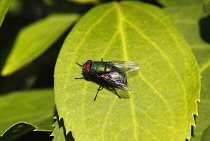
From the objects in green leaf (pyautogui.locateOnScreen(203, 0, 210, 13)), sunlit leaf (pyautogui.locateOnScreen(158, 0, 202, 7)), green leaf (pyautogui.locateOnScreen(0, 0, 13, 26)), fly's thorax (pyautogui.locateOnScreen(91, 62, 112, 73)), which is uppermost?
green leaf (pyautogui.locateOnScreen(0, 0, 13, 26))

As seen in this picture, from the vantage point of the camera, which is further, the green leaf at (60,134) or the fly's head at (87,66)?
the fly's head at (87,66)

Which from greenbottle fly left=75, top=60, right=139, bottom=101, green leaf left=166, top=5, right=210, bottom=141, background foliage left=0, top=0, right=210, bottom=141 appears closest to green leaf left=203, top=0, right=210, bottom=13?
background foliage left=0, top=0, right=210, bottom=141

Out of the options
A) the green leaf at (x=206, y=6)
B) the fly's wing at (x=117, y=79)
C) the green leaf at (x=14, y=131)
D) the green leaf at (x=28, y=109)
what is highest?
the green leaf at (x=206, y=6)

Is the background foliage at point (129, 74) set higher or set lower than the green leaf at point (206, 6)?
lower

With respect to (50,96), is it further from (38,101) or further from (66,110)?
(66,110)

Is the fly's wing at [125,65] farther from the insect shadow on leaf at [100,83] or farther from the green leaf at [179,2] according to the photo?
the green leaf at [179,2]

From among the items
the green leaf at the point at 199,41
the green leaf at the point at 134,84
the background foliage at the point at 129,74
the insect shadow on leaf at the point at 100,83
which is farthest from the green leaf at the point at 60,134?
the green leaf at the point at 199,41

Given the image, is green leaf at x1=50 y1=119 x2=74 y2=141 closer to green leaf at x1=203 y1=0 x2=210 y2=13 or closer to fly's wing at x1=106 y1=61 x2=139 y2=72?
fly's wing at x1=106 y1=61 x2=139 y2=72

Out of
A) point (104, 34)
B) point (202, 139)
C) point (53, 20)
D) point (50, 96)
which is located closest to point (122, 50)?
point (104, 34)
